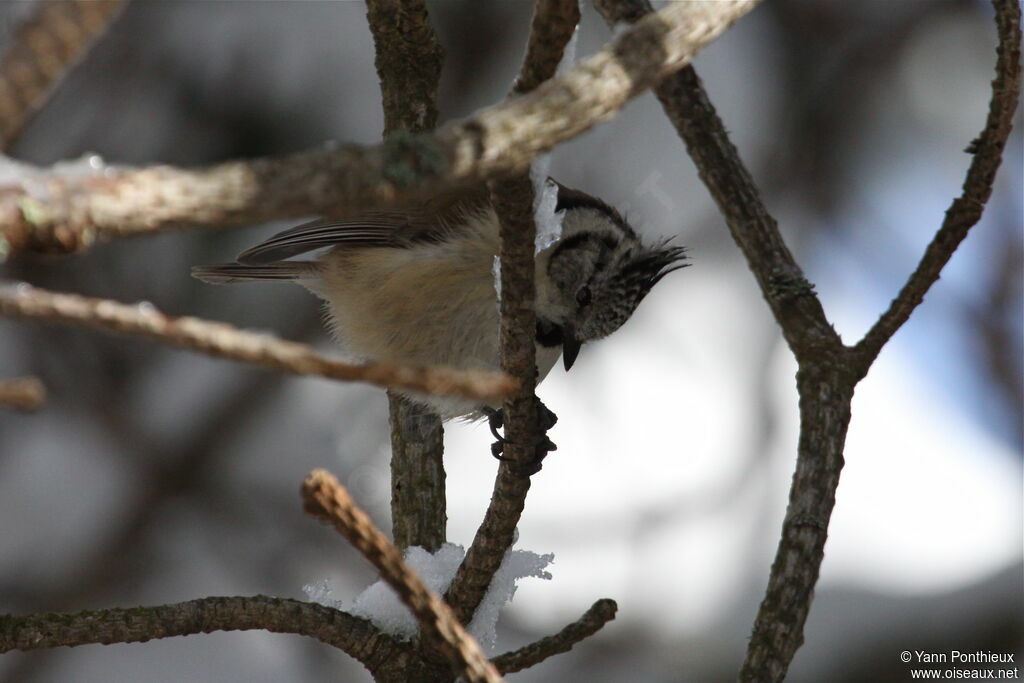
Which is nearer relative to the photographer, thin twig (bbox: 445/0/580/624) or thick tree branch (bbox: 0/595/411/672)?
thin twig (bbox: 445/0/580/624)

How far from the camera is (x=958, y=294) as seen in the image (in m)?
4.52

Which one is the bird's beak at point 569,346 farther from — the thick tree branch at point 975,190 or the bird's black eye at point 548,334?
the thick tree branch at point 975,190

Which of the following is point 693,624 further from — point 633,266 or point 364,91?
point 364,91

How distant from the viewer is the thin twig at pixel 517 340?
1133mm

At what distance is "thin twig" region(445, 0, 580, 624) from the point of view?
1133 millimetres

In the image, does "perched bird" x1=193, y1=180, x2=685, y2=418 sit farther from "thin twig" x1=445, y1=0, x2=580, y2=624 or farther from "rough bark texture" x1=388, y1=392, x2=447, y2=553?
"thin twig" x1=445, y1=0, x2=580, y2=624

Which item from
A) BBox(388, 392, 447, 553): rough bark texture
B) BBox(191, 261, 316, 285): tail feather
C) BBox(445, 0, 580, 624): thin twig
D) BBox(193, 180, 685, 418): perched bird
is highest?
BBox(191, 261, 316, 285): tail feather

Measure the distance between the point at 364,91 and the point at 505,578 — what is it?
275cm

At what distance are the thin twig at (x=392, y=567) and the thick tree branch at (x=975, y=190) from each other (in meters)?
1.28

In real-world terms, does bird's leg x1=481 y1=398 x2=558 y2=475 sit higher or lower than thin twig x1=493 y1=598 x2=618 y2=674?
higher

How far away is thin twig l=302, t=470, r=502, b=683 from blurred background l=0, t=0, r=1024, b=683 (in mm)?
2648

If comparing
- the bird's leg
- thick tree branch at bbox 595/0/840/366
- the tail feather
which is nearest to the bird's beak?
the bird's leg

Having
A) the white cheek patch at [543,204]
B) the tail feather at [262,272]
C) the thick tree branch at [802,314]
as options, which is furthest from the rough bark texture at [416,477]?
the white cheek patch at [543,204]

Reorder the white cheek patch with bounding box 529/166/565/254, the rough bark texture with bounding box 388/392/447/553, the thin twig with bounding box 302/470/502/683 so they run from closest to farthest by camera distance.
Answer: the thin twig with bounding box 302/470/502/683 < the white cheek patch with bounding box 529/166/565/254 < the rough bark texture with bounding box 388/392/447/553
